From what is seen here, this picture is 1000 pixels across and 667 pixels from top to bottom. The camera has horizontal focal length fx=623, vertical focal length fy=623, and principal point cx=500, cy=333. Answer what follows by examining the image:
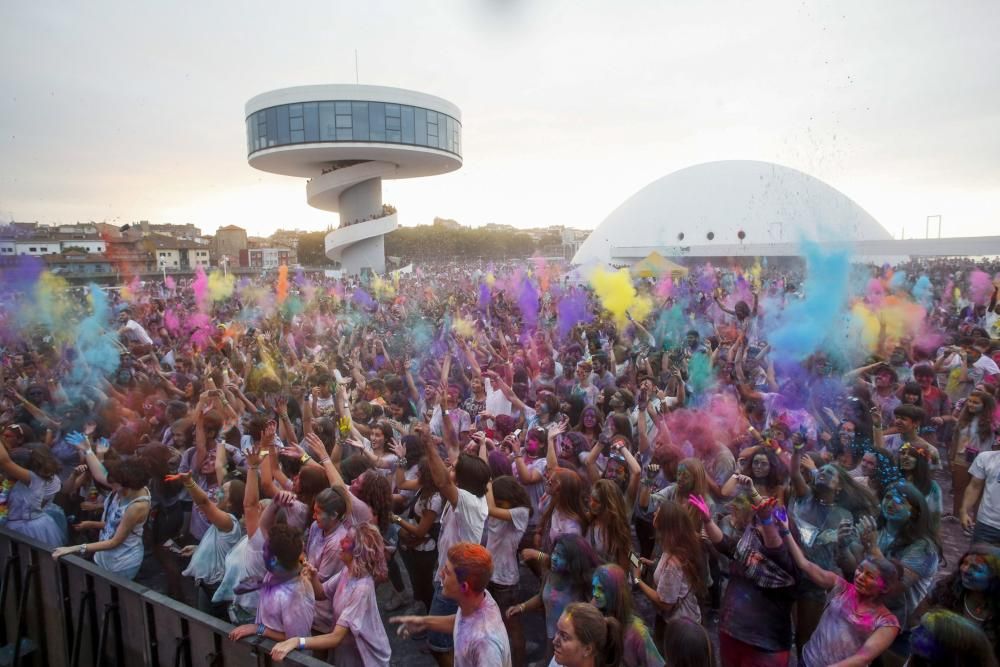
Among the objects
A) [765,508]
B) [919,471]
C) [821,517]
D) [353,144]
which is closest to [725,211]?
[353,144]

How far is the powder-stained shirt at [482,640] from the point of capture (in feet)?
8.89

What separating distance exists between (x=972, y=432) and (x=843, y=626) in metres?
3.64

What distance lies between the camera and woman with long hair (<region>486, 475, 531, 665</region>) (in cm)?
383

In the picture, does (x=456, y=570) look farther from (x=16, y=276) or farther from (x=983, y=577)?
(x=16, y=276)

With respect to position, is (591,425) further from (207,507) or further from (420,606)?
(207,507)

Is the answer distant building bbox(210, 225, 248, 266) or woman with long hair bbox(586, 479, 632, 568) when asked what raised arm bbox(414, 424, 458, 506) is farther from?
distant building bbox(210, 225, 248, 266)

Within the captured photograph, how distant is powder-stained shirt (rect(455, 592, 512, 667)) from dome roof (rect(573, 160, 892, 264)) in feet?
178

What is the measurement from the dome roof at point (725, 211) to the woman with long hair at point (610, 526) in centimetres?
5316

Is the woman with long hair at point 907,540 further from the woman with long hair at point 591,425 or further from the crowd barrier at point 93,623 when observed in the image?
the crowd barrier at point 93,623

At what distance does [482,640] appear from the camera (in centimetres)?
273

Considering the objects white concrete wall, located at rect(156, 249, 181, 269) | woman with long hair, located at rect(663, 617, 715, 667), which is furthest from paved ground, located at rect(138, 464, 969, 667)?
white concrete wall, located at rect(156, 249, 181, 269)

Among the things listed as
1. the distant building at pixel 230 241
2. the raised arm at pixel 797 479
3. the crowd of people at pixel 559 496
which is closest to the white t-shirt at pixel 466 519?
the crowd of people at pixel 559 496

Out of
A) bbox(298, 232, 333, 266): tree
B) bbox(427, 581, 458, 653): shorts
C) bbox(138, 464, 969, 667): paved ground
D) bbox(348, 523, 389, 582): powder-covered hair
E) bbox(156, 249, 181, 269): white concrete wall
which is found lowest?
bbox(138, 464, 969, 667): paved ground

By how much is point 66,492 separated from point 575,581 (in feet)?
14.6
